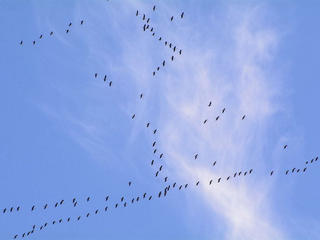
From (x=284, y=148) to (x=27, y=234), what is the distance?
21524 millimetres

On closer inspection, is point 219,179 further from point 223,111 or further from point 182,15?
point 182,15

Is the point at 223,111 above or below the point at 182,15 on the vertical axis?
below

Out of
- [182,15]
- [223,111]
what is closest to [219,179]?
[223,111]

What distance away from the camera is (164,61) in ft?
133

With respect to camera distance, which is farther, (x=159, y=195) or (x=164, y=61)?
(x=164, y=61)

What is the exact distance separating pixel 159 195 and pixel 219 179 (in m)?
8.76

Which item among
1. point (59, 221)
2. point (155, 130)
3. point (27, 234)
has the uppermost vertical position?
point (155, 130)

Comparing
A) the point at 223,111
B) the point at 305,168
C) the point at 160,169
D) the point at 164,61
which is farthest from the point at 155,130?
the point at 305,168

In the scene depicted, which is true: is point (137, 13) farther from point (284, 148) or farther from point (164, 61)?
point (284, 148)

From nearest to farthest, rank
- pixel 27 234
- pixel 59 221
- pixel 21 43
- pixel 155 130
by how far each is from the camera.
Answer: pixel 59 221, pixel 21 43, pixel 27 234, pixel 155 130

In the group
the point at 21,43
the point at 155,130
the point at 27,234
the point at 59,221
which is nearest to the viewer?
the point at 59,221

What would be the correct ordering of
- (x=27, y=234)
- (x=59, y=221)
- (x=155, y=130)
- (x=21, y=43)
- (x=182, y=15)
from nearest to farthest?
(x=59, y=221), (x=182, y=15), (x=21, y=43), (x=27, y=234), (x=155, y=130)

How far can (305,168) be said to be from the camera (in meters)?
38.9

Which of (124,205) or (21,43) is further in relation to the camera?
(124,205)
